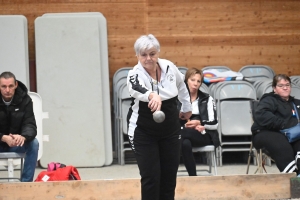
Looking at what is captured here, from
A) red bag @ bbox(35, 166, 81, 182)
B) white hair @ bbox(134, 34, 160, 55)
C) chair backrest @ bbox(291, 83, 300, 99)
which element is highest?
white hair @ bbox(134, 34, 160, 55)

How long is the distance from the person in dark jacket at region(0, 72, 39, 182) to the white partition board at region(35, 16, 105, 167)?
1.60 metres

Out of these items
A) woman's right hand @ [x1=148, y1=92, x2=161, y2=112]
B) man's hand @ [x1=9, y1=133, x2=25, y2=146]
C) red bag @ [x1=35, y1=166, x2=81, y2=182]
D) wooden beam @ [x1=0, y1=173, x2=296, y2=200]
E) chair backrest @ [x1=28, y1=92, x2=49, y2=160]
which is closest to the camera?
woman's right hand @ [x1=148, y1=92, x2=161, y2=112]

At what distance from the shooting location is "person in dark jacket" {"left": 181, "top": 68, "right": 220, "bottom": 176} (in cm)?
584

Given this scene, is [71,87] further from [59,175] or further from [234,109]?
[59,175]

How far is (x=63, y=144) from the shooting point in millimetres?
7500

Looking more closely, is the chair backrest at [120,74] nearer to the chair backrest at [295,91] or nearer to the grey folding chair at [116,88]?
the grey folding chair at [116,88]

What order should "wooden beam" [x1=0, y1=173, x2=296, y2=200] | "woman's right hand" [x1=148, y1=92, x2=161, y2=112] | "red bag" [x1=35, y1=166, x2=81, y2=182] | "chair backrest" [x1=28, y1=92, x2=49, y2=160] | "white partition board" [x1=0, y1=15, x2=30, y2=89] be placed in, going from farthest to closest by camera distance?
"white partition board" [x1=0, y1=15, x2=30, y2=89] < "chair backrest" [x1=28, y1=92, x2=49, y2=160] < "red bag" [x1=35, y1=166, x2=81, y2=182] < "wooden beam" [x1=0, y1=173, x2=296, y2=200] < "woman's right hand" [x1=148, y1=92, x2=161, y2=112]

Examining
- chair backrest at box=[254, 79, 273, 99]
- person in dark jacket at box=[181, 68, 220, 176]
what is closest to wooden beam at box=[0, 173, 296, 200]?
person in dark jacket at box=[181, 68, 220, 176]

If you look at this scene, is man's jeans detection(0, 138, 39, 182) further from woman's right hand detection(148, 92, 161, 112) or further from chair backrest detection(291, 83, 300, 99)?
chair backrest detection(291, 83, 300, 99)

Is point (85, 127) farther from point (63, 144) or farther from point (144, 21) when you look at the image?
point (144, 21)

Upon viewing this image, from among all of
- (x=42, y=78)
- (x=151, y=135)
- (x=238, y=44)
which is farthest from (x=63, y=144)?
(x=151, y=135)

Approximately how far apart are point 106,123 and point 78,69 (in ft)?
2.28

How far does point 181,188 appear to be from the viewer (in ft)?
17.4

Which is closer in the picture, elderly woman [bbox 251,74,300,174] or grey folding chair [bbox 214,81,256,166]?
elderly woman [bbox 251,74,300,174]
